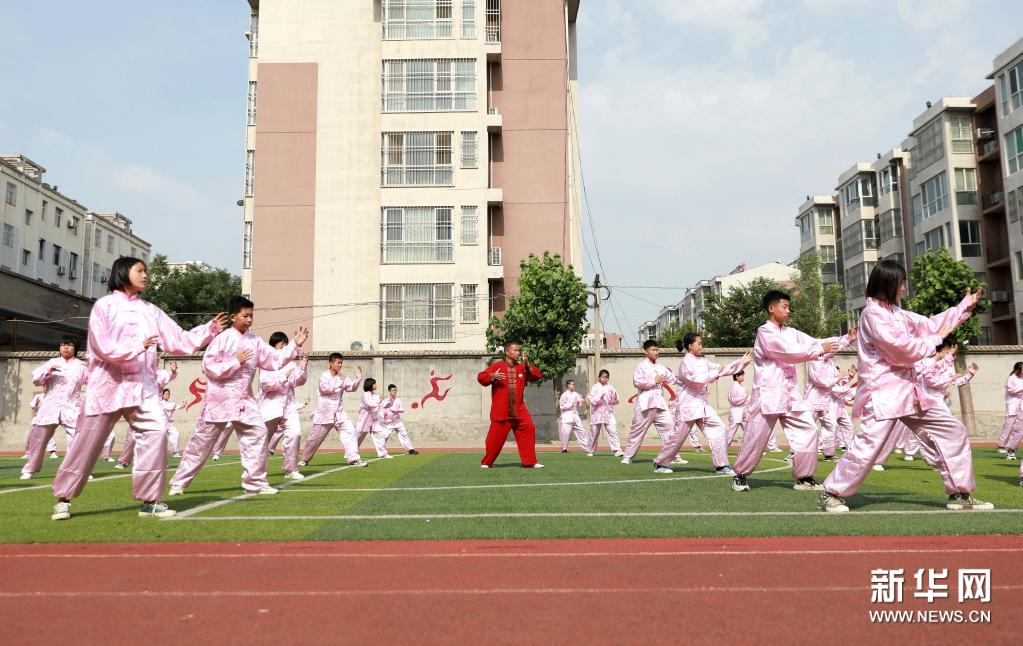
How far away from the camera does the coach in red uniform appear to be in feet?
42.4

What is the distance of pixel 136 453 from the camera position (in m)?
6.93

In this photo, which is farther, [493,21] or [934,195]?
[934,195]

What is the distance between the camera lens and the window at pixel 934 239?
45.2m

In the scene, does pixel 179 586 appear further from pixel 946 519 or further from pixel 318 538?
pixel 946 519

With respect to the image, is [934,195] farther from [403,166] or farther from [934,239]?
[403,166]

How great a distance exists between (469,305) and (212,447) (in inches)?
952

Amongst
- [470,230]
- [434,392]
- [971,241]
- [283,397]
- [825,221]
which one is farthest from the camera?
[825,221]

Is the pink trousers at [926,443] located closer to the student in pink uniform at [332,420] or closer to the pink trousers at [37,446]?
the student in pink uniform at [332,420]

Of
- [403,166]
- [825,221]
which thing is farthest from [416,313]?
[825,221]

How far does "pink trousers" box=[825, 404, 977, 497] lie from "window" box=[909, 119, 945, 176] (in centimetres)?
4364

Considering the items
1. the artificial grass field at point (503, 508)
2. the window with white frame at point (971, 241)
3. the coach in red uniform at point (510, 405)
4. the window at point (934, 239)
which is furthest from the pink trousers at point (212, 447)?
the window at point (934, 239)

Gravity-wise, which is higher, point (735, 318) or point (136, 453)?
point (735, 318)

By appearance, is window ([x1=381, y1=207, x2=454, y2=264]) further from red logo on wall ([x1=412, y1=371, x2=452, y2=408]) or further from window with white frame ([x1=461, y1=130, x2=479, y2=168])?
red logo on wall ([x1=412, y1=371, x2=452, y2=408])

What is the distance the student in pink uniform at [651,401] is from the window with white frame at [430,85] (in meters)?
22.6
